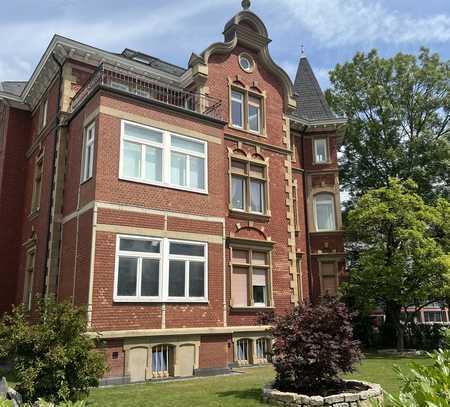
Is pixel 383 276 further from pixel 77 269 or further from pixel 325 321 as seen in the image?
pixel 77 269

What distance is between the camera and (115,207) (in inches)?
537

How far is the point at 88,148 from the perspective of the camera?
1495 centimetres

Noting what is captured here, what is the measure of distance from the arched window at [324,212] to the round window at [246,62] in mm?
8012

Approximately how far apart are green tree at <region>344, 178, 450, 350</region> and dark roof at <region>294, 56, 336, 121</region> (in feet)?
19.2

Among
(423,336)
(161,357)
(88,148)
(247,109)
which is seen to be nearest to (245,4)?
(247,109)

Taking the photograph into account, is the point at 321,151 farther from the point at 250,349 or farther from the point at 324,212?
the point at 250,349

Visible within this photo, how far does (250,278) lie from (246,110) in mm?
7201

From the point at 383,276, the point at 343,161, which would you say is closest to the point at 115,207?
the point at 383,276

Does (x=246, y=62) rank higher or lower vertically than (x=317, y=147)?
higher

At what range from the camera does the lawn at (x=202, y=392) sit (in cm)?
945

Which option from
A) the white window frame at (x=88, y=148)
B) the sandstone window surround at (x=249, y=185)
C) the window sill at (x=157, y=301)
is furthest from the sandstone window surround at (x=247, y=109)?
the window sill at (x=157, y=301)

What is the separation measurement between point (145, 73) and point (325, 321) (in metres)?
13.3

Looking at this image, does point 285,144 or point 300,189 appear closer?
point 285,144

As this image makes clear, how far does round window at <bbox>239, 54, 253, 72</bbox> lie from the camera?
1997 centimetres
